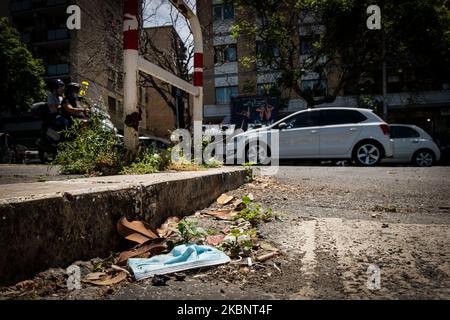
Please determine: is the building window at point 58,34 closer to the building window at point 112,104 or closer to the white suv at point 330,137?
the building window at point 112,104

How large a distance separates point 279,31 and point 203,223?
16.4 metres

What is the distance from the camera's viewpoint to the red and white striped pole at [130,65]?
2.78m

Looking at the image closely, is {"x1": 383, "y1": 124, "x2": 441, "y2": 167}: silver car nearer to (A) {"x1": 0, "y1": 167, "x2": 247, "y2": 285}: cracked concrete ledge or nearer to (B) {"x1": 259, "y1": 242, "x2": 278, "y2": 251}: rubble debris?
(B) {"x1": 259, "y1": 242, "x2": 278, "y2": 251}: rubble debris

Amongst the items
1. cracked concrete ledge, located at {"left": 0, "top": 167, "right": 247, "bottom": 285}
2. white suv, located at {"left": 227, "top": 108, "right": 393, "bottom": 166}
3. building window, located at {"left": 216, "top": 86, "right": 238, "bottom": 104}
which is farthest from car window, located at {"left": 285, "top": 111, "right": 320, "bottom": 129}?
building window, located at {"left": 216, "top": 86, "right": 238, "bottom": 104}

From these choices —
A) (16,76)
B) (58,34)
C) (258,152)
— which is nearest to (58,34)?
(58,34)

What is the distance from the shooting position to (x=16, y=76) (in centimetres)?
2094

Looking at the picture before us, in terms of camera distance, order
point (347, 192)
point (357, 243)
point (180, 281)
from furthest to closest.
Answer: point (347, 192) → point (357, 243) → point (180, 281)


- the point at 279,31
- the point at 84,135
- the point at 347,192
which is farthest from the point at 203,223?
the point at 279,31

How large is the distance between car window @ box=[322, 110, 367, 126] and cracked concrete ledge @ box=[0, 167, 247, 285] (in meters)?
8.03

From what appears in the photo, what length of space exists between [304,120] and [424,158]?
4.53 meters

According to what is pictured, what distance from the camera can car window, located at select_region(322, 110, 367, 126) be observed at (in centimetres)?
914

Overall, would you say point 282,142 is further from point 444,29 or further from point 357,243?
point 444,29

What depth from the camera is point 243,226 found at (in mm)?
2107

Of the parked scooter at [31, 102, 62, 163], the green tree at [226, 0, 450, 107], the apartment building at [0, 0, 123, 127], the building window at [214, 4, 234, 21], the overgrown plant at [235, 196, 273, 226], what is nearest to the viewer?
the overgrown plant at [235, 196, 273, 226]
